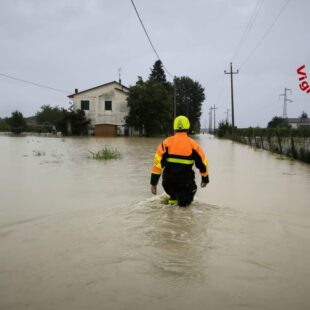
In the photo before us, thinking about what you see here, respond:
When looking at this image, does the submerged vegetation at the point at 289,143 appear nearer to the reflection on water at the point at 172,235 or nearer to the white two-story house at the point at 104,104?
the reflection on water at the point at 172,235

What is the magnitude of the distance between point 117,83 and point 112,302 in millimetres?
56058

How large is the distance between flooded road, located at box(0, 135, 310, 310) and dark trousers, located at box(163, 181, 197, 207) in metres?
0.18

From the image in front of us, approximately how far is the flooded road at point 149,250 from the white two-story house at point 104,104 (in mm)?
48473

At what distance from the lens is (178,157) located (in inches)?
270

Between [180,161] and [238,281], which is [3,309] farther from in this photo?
[180,161]

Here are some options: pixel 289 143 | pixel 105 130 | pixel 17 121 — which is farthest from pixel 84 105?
pixel 289 143

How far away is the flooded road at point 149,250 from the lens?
373 cm

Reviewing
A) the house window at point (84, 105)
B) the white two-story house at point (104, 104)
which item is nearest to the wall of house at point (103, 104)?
the white two-story house at point (104, 104)

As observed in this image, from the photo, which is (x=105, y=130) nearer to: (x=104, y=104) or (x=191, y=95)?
(x=104, y=104)

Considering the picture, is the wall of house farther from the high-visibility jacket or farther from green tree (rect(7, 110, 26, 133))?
the high-visibility jacket

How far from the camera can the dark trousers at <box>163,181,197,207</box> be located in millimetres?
6996

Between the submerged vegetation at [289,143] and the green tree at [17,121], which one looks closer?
the submerged vegetation at [289,143]

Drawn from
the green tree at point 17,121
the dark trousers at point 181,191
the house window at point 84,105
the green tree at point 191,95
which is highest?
the green tree at point 191,95

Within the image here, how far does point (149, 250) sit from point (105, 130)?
170ft
